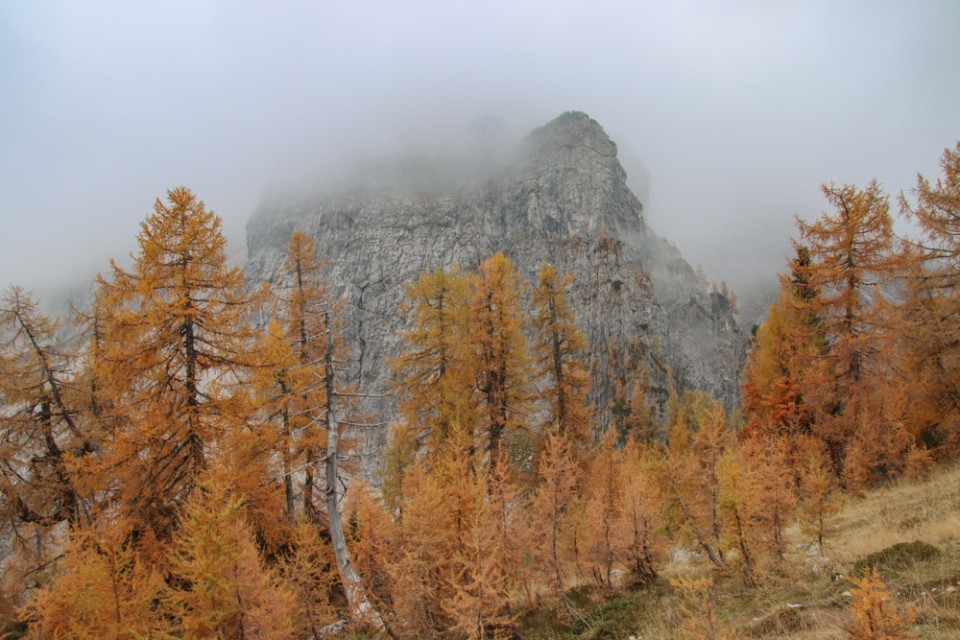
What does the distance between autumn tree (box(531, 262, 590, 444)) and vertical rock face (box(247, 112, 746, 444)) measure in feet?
208

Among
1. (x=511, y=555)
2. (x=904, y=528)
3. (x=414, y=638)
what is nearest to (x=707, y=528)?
(x=904, y=528)

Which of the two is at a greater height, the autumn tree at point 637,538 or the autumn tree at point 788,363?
the autumn tree at point 788,363

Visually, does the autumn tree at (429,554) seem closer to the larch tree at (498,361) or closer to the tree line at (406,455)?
the tree line at (406,455)

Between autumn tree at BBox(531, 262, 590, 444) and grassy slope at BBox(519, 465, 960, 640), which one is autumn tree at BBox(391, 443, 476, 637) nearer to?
grassy slope at BBox(519, 465, 960, 640)

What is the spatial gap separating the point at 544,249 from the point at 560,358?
81.5 m

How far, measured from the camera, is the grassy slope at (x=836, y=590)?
5.89 metres

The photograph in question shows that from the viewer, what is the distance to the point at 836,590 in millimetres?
7207

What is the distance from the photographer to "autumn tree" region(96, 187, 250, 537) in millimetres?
11883

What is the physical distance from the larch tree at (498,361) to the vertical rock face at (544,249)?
65583 mm

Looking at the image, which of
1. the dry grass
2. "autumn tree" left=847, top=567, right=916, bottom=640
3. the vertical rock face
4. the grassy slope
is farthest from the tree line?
the vertical rock face

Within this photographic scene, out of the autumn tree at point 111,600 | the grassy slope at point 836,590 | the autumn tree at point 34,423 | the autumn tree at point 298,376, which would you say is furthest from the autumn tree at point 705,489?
the autumn tree at point 34,423

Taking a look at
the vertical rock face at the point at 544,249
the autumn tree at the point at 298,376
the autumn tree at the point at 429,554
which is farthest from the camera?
the vertical rock face at the point at 544,249

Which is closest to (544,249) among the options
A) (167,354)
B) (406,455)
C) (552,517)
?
(406,455)

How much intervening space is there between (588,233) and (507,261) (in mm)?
83885
